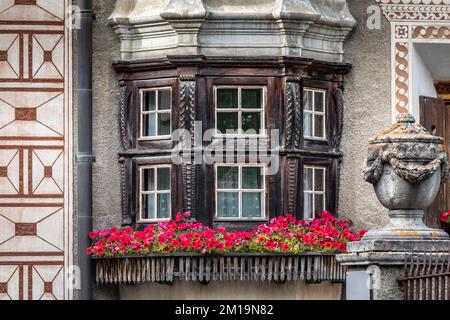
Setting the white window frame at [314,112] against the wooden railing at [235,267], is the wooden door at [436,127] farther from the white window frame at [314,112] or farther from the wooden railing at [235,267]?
the wooden railing at [235,267]

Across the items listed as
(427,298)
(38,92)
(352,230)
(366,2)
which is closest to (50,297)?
(38,92)

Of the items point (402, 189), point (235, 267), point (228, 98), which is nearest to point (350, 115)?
point (228, 98)

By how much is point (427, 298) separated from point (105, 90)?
7797mm

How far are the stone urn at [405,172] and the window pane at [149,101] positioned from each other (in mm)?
5515

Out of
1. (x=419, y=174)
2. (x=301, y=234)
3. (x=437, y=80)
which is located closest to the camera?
(x=419, y=174)

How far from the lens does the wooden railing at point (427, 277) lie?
649 inches

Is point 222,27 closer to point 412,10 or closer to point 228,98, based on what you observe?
point 228,98

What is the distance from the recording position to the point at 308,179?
23.2m

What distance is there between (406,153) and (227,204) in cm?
523

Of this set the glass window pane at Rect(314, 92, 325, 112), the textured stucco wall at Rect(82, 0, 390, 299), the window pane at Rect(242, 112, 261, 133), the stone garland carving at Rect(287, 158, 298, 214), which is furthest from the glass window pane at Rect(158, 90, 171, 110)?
the glass window pane at Rect(314, 92, 325, 112)

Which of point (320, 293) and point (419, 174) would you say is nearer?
point (419, 174)
